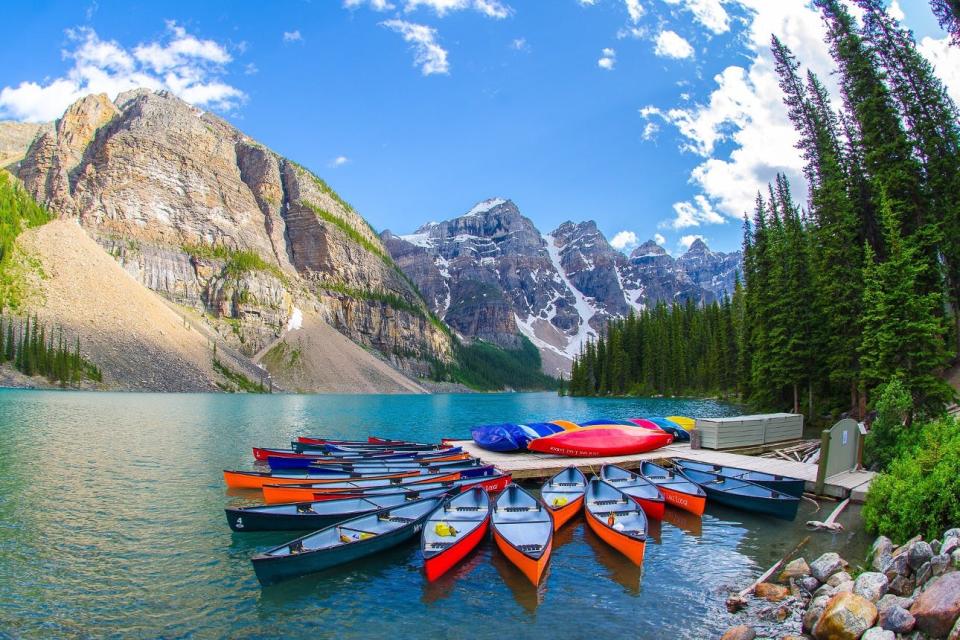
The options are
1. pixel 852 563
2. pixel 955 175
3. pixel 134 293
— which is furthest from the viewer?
pixel 134 293

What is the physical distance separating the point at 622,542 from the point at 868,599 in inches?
258

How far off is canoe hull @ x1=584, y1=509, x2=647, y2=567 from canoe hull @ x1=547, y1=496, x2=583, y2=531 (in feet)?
4.23

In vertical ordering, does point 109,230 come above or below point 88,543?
above

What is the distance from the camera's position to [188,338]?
14688 cm

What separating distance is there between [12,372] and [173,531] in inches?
4950

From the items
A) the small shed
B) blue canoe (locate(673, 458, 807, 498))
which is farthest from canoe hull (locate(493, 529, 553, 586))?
the small shed

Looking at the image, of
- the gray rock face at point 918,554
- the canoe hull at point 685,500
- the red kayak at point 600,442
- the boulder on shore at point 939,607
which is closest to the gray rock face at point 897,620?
the boulder on shore at point 939,607

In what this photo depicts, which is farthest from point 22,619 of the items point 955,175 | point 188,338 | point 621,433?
point 188,338

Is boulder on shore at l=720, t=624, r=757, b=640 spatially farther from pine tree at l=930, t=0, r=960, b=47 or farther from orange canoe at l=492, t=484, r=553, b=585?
pine tree at l=930, t=0, r=960, b=47

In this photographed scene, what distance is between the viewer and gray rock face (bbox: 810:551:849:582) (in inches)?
497

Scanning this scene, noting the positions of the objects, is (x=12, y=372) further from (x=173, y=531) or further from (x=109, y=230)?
(x=173, y=531)

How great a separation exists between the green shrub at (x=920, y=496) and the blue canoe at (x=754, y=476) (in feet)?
11.9

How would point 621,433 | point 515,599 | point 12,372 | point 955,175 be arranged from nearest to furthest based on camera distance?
point 515,599
point 621,433
point 955,175
point 12,372

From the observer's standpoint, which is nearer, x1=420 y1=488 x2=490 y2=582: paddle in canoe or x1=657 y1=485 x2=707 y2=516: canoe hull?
x1=420 y1=488 x2=490 y2=582: paddle in canoe
